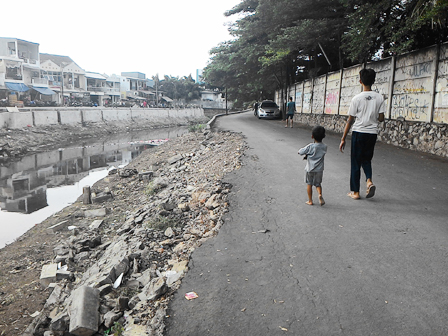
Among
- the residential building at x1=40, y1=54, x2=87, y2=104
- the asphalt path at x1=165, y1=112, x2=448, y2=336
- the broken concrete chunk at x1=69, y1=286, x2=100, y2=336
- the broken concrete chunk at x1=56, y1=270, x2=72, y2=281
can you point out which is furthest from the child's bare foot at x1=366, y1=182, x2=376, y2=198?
the residential building at x1=40, y1=54, x2=87, y2=104

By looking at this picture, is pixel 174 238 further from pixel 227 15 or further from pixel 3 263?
pixel 227 15

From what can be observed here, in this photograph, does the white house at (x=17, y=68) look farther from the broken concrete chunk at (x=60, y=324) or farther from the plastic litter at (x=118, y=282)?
the broken concrete chunk at (x=60, y=324)

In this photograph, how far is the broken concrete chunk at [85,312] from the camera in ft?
10.6

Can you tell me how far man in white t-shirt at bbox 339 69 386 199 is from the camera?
554 cm

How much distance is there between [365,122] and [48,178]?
45.6 feet

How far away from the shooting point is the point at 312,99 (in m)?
22.6

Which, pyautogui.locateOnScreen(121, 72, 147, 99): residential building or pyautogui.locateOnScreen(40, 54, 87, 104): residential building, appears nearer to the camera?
pyautogui.locateOnScreen(40, 54, 87, 104): residential building

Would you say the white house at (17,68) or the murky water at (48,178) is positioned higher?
the white house at (17,68)

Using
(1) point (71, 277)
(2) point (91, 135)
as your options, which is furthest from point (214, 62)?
(1) point (71, 277)

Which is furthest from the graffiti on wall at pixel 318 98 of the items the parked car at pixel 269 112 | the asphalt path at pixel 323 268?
the asphalt path at pixel 323 268

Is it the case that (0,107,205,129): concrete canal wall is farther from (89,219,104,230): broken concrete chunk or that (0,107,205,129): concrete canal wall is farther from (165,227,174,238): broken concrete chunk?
(165,227,174,238): broken concrete chunk

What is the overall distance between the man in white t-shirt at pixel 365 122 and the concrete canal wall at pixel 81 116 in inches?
890

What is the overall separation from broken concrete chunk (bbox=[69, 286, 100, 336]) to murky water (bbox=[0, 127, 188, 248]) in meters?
5.97

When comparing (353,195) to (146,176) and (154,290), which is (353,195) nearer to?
(154,290)
